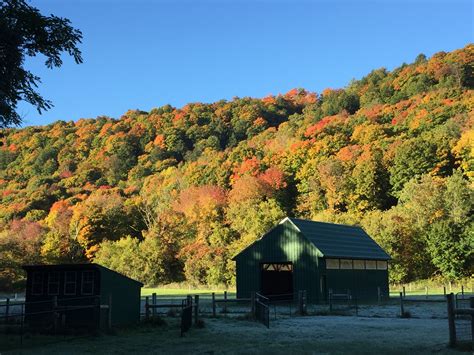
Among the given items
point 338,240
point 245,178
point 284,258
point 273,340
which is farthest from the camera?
point 245,178

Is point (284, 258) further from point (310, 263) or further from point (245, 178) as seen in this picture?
point (245, 178)

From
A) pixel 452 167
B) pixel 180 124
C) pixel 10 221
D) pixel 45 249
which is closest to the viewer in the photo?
pixel 45 249

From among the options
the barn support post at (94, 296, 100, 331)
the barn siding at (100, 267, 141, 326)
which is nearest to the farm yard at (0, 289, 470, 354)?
the barn support post at (94, 296, 100, 331)

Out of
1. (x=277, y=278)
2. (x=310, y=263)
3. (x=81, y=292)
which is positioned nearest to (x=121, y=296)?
(x=81, y=292)

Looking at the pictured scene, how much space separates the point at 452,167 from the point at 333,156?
18292mm

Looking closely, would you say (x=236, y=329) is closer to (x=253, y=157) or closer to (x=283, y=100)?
(x=253, y=157)

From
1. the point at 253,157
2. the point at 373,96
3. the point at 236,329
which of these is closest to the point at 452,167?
the point at 253,157

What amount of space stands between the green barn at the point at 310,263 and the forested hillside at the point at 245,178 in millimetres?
17632

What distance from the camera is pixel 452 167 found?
7538 centimetres

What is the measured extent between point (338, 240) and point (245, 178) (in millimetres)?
46146

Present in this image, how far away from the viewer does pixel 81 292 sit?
20.1 meters

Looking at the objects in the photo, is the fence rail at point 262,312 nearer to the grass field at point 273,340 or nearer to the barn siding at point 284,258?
the grass field at point 273,340

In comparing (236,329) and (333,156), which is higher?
(333,156)

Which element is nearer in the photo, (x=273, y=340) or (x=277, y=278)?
(x=273, y=340)
